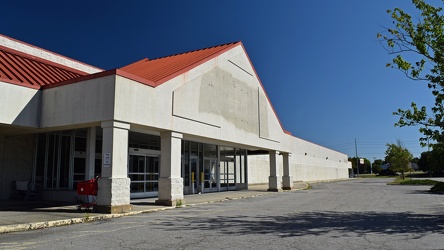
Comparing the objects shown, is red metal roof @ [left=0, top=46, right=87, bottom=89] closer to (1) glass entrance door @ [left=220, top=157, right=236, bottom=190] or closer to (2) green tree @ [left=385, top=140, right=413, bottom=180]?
(1) glass entrance door @ [left=220, top=157, right=236, bottom=190]

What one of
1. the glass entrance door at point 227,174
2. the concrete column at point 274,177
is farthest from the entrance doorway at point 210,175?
the concrete column at point 274,177

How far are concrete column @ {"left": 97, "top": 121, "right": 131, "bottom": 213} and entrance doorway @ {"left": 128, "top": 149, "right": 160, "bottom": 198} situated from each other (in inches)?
280

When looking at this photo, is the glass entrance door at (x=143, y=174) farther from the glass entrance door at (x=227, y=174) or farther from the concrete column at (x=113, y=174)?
the glass entrance door at (x=227, y=174)

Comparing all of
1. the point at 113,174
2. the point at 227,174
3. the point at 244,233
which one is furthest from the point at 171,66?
the point at 227,174

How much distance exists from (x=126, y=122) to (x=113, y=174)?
6.52 ft

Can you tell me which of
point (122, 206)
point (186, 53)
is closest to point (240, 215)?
point (122, 206)

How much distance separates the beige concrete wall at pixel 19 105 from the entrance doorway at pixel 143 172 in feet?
21.4

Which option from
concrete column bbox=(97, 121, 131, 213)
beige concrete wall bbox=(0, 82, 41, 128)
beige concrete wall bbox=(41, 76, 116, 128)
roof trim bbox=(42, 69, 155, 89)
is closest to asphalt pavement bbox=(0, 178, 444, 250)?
concrete column bbox=(97, 121, 131, 213)

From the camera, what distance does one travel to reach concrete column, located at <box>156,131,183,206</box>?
16047 mm

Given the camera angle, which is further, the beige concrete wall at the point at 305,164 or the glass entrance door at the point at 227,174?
the beige concrete wall at the point at 305,164

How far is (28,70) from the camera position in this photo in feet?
53.0

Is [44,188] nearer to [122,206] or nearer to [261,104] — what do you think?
[122,206]

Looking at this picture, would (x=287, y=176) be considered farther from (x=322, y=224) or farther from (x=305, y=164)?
(x=305, y=164)

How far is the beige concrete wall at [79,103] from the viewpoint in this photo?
1342cm
